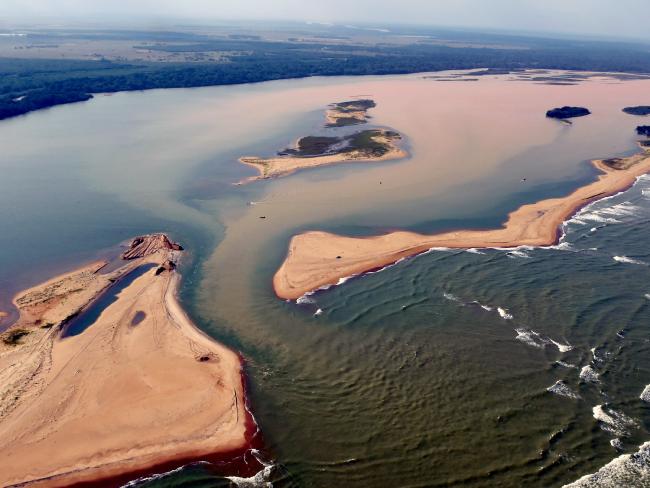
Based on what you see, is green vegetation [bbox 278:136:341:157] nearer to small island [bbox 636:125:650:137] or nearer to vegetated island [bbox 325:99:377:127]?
vegetated island [bbox 325:99:377:127]

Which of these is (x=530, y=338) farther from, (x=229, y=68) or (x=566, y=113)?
(x=229, y=68)

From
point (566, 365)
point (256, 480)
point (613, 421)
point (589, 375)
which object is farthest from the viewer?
point (566, 365)

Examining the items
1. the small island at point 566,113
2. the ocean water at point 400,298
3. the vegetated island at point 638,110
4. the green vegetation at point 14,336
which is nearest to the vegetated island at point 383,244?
the ocean water at point 400,298

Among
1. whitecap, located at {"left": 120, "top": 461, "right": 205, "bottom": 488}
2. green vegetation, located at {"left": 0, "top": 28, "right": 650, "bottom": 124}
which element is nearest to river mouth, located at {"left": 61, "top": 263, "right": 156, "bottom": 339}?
whitecap, located at {"left": 120, "top": 461, "right": 205, "bottom": 488}

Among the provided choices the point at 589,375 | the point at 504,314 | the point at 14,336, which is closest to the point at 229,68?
the point at 14,336

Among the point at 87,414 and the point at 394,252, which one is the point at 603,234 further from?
the point at 87,414
